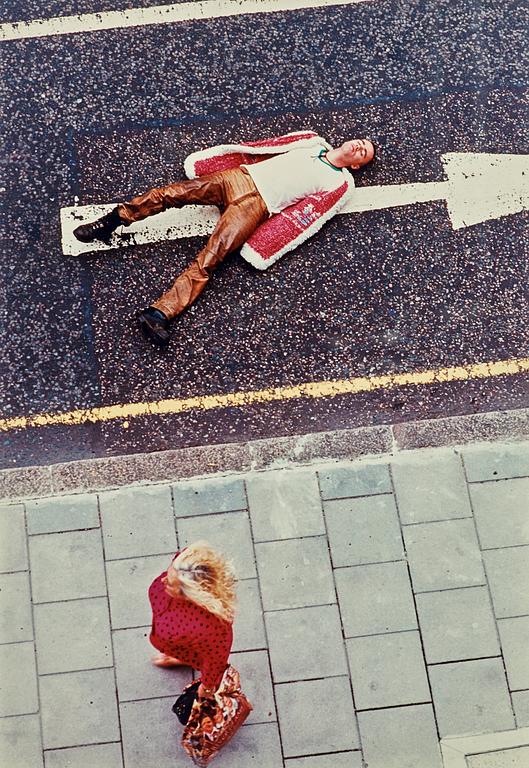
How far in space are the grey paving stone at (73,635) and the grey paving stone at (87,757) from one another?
0.46 meters

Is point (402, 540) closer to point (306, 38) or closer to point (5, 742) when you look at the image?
point (5, 742)

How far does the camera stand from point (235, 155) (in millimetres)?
6605

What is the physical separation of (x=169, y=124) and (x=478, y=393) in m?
2.93

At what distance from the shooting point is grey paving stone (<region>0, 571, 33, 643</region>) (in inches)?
221

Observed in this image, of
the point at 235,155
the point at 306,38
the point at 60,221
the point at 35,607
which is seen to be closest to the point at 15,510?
the point at 35,607

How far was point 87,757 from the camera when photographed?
548 cm

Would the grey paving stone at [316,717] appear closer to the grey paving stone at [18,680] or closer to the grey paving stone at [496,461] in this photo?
the grey paving stone at [18,680]

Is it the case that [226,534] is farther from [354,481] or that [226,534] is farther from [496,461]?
[496,461]

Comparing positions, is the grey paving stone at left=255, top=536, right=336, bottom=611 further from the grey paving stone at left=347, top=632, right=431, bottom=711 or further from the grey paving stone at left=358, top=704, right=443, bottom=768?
the grey paving stone at left=358, top=704, right=443, bottom=768

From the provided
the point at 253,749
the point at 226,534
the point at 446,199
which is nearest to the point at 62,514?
the point at 226,534

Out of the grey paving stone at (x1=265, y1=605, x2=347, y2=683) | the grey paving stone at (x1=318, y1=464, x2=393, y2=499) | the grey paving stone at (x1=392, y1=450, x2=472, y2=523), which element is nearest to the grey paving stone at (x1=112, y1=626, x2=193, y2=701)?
the grey paving stone at (x1=265, y1=605, x2=347, y2=683)

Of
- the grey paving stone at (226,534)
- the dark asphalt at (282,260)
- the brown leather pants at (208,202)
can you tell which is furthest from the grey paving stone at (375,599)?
the brown leather pants at (208,202)

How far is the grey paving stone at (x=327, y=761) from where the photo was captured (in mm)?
5527

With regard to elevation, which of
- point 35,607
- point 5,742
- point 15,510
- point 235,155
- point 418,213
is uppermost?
point 235,155
